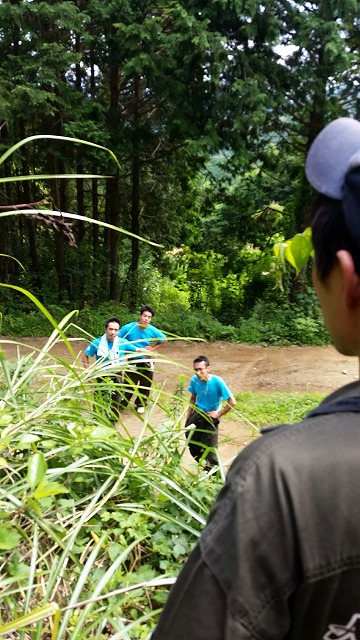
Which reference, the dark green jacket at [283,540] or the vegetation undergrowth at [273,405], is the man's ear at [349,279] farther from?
the vegetation undergrowth at [273,405]

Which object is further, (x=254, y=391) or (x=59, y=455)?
(x=254, y=391)

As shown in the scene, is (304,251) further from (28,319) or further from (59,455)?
(28,319)

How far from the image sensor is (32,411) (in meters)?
1.61

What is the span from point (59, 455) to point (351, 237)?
1139mm

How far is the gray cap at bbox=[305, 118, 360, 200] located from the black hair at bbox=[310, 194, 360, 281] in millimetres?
18

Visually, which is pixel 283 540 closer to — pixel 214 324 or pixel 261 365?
pixel 261 365

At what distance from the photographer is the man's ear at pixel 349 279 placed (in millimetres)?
679

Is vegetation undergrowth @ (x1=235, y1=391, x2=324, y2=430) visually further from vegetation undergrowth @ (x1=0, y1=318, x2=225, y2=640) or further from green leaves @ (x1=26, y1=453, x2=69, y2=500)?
green leaves @ (x1=26, y1=453, x2=69, y2=500)

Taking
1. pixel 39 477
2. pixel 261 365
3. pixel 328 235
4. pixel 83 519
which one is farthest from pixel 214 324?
pixel 328 235

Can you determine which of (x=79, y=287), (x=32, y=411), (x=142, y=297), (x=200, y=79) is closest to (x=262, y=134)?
(x=200, y=79)

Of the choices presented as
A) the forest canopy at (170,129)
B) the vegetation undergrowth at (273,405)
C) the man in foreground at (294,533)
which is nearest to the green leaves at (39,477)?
the man in foreground at (294,533)

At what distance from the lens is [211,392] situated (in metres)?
4.64

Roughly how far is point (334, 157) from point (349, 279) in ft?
0.55

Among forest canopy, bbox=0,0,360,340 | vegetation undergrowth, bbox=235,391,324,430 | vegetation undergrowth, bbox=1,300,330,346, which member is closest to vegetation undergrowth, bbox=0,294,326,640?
vegetation undergrowth, bbox=235,391,324,430
